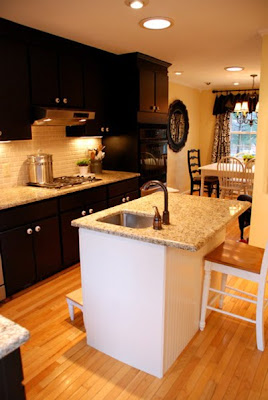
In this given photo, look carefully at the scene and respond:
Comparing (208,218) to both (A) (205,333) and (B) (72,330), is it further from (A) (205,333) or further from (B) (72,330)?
(B) (72,330)

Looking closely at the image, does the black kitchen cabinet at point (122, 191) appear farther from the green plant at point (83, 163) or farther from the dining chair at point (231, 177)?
the dining chair at point (231, 177)

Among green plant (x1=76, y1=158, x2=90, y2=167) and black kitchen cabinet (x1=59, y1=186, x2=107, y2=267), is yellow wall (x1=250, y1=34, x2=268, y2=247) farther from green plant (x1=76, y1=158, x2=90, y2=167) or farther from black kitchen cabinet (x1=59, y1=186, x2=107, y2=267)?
green plant (x1=76, y1=158, x2=90, y2=167)

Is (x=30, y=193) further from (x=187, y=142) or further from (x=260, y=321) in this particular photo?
(x=187, y=142)

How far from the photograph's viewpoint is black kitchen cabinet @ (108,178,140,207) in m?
3.81

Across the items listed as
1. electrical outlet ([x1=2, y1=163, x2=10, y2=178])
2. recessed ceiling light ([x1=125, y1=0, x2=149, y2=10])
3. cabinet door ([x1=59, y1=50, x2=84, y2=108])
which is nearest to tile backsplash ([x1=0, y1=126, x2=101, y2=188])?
electrical outlet ([x1=2, y1=163, x2=10, y2=178])

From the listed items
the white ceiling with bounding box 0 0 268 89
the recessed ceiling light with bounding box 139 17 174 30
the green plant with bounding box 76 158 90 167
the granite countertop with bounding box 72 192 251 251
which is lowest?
the granite countertop with bounding box 72 192 251 251

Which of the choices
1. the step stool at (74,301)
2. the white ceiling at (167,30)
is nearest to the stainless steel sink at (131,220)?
the step stool at (74,301)

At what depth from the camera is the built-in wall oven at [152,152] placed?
4250 mm

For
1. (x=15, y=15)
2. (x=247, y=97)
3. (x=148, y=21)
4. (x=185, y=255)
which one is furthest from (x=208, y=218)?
(x=247, y=97)

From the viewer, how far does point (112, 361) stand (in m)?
2.06

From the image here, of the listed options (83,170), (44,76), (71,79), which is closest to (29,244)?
(83,170)

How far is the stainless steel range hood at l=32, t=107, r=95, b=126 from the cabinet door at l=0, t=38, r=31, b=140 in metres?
0.10

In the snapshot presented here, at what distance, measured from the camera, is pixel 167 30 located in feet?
9.78

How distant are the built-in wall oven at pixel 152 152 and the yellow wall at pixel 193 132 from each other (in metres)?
1.75
